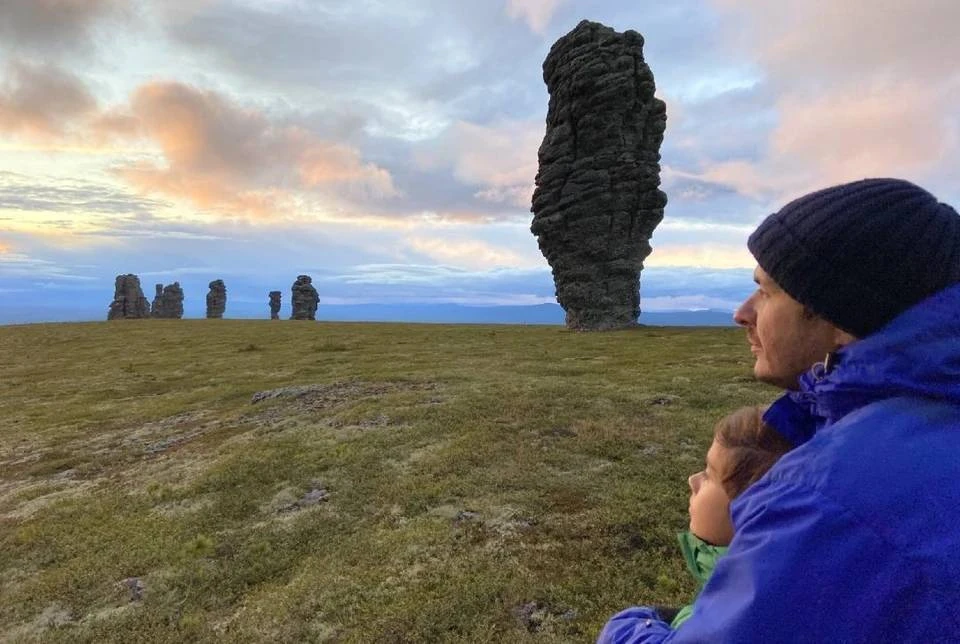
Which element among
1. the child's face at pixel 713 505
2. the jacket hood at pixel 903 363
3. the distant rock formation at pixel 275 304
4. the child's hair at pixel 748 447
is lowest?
the child's face at pixel 713 505

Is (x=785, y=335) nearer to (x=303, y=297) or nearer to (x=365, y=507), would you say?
(x=365, y=507)

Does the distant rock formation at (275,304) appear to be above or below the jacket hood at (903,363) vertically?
above

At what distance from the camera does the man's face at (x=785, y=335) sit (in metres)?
3.36

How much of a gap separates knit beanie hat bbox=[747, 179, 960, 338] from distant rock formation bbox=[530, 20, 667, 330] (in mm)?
59732

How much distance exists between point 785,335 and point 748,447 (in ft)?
3.48

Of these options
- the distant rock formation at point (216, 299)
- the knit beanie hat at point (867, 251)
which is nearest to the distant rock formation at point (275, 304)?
the distant rock formation at point (216, 299)

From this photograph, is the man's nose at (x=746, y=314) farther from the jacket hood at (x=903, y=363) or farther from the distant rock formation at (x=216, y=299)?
the distant rock formation at (x=216, y=299)

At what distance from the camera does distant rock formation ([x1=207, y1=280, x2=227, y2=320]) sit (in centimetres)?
13585

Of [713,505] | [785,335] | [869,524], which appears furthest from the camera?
[713,505]

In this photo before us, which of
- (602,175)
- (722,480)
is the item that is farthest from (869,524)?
(602,175)

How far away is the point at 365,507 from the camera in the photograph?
14141 mm

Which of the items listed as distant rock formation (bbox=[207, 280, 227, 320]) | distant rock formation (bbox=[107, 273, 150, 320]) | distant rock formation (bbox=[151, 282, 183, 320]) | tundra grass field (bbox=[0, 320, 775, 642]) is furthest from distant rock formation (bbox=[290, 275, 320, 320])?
tundra grass field (bbox=[0, 320, 775, 642])

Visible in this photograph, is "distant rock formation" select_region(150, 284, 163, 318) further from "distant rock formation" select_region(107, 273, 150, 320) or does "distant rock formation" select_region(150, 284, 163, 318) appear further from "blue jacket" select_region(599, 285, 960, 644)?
"blue jacket" select_region(599, 285, 960, 644)

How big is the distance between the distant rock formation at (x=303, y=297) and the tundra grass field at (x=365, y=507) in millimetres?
93736
